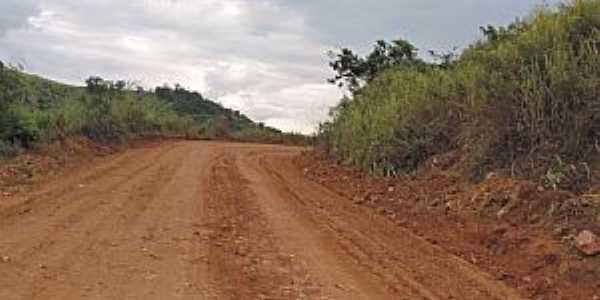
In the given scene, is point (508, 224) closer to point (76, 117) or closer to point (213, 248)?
point (213, 248)

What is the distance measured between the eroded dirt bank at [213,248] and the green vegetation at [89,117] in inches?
150

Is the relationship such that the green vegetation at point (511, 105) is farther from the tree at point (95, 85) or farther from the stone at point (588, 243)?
the tree at point (95, 85)

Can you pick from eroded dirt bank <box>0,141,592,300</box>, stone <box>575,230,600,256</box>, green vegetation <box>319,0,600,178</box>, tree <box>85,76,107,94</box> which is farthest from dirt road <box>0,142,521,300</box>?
tree <box>85,76,107,94</box>

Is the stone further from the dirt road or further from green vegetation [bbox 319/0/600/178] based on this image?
green vegetation [bbox 319/0/600/178]

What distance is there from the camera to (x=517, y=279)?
26.2 ft

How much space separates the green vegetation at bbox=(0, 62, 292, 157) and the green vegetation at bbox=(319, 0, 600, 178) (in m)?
7.04

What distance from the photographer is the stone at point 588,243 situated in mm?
7953

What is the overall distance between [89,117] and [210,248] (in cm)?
1488

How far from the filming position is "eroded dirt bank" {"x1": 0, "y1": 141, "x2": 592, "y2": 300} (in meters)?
6.80

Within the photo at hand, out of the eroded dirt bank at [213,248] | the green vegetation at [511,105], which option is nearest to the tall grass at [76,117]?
the eroded dirt bank at [213,248]

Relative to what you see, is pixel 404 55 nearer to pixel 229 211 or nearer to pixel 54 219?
pixel 229 211

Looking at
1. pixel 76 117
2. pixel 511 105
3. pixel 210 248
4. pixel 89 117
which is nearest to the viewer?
pixel 210 248

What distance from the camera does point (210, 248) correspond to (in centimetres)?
840

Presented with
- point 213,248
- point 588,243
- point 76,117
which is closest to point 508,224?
point 588,243
